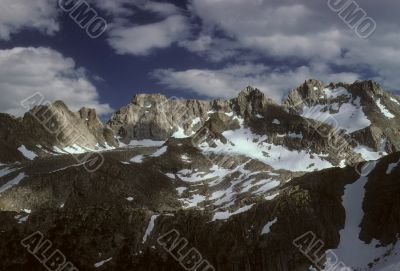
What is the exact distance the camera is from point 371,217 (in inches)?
Answer: 5906

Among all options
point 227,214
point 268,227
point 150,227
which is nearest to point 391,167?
point 268,227

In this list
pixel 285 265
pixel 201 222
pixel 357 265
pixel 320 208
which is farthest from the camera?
pixel 201 222

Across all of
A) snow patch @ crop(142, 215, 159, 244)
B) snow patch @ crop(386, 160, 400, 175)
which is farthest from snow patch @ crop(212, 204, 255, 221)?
snow patch @ crop(386, 160, 400, 175)

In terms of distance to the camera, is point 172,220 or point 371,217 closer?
point 371,217

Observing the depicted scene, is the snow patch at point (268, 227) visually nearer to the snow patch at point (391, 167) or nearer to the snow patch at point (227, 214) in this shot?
the snow patch at point (227, 214)

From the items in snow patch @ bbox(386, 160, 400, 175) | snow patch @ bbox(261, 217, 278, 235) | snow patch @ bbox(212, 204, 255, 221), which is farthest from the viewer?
snow patch @ bbox(212, 204, 255, 221)

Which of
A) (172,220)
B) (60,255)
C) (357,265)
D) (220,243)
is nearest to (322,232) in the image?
(357,265)

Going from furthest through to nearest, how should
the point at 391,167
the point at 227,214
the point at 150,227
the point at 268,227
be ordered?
1. the point at 227,214
2. the point at 150,227
3. the point at 391,167
4. the point at 268,227

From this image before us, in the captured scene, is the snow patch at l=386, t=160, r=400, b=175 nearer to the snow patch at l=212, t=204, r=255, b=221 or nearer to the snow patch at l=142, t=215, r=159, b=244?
the snow patch at l=212, t=204, r=255, b=221

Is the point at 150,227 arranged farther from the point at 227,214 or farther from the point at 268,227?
the point at 268,227

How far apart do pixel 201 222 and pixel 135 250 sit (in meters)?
24.5

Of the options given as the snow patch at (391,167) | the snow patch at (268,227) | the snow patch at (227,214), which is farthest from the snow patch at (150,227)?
the snow patch at (391,167)

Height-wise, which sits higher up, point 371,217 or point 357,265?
point 371,217

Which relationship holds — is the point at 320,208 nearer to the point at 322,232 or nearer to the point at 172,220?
the point at 322,232
